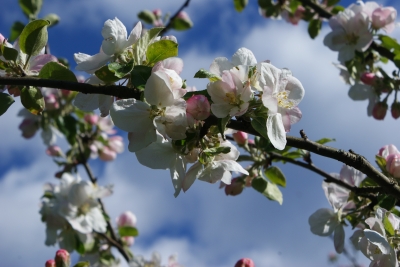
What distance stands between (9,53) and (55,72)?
A: 0.41ft

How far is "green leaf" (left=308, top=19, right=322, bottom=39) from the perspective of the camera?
300 centimetres

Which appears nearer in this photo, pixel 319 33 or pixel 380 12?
pixel 380 12

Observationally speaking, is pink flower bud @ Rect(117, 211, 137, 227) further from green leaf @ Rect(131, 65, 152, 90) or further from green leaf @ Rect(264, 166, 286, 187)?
green leaf @ Rect(131, 65, 152, 90)

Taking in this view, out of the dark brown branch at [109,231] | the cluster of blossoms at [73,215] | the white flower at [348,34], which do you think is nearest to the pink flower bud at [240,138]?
the white flower at [348,34]

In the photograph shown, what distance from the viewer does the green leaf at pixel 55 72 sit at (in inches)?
43.7

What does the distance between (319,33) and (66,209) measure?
6.48 feet

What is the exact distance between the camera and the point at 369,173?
109 cm

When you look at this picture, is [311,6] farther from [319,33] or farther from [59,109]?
[59,109]

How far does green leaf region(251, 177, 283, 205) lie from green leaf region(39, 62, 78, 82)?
0.87 meters

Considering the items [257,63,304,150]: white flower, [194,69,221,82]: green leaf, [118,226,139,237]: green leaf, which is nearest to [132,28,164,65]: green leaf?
[194,69,221,82]: green leaf

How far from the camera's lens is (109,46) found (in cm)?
112

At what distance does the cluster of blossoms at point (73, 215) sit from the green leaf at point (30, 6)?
1035mm

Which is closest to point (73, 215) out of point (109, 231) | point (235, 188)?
point (109, 231)

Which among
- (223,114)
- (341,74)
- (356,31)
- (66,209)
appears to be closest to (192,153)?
(223,114)
